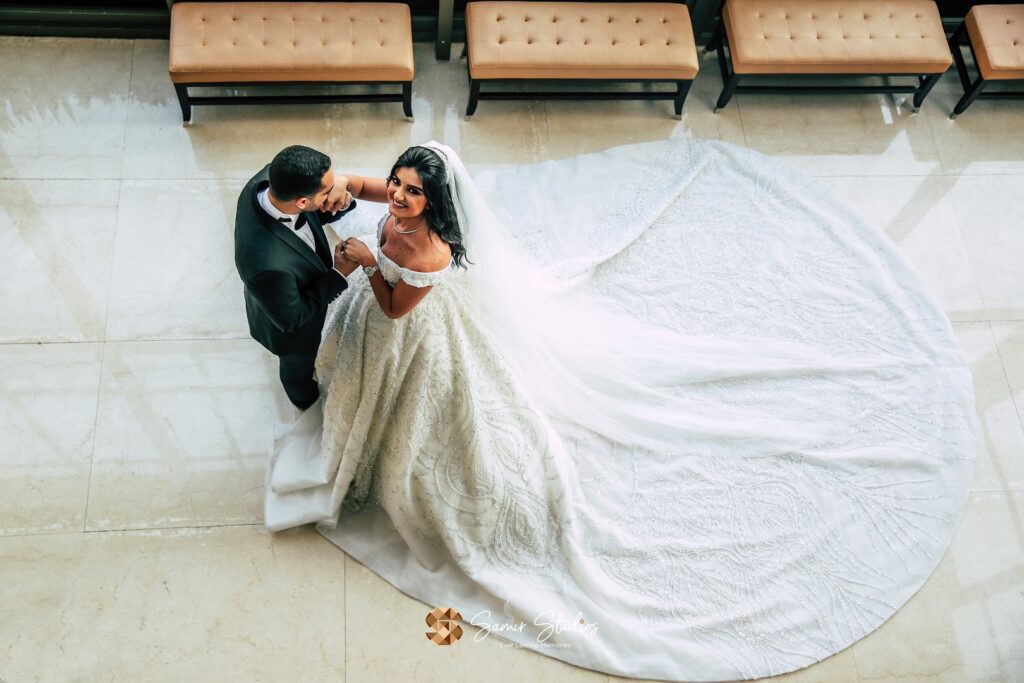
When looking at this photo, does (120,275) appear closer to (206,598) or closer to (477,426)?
(206,598)

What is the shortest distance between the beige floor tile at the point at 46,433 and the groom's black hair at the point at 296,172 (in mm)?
1677

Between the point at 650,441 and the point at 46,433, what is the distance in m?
2.49

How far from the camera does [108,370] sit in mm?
3725

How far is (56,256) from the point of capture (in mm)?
3955

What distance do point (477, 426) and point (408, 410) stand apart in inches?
10.0

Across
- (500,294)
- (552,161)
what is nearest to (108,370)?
(500,294)

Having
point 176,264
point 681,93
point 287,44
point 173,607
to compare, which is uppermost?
point 287,44

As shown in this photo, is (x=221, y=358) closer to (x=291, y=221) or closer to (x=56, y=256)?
(x=56, y=256)

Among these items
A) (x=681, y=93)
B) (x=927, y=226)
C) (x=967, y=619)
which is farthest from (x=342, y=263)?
(x=927, y=226)

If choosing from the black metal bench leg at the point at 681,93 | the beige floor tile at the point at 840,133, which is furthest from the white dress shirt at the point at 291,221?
the beige floor tile at the point at 840,133

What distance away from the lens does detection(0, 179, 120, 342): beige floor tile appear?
3.80m

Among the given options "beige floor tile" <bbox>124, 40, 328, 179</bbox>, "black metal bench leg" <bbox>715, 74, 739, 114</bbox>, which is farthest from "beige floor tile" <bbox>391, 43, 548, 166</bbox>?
"black metal bench leg" <bbox>715, 74, 739, 114</bbox>

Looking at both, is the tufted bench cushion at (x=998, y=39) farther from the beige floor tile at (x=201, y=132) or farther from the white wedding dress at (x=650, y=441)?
the beige floor tile at (x=201, y=132)

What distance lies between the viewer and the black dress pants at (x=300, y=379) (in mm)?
3352
